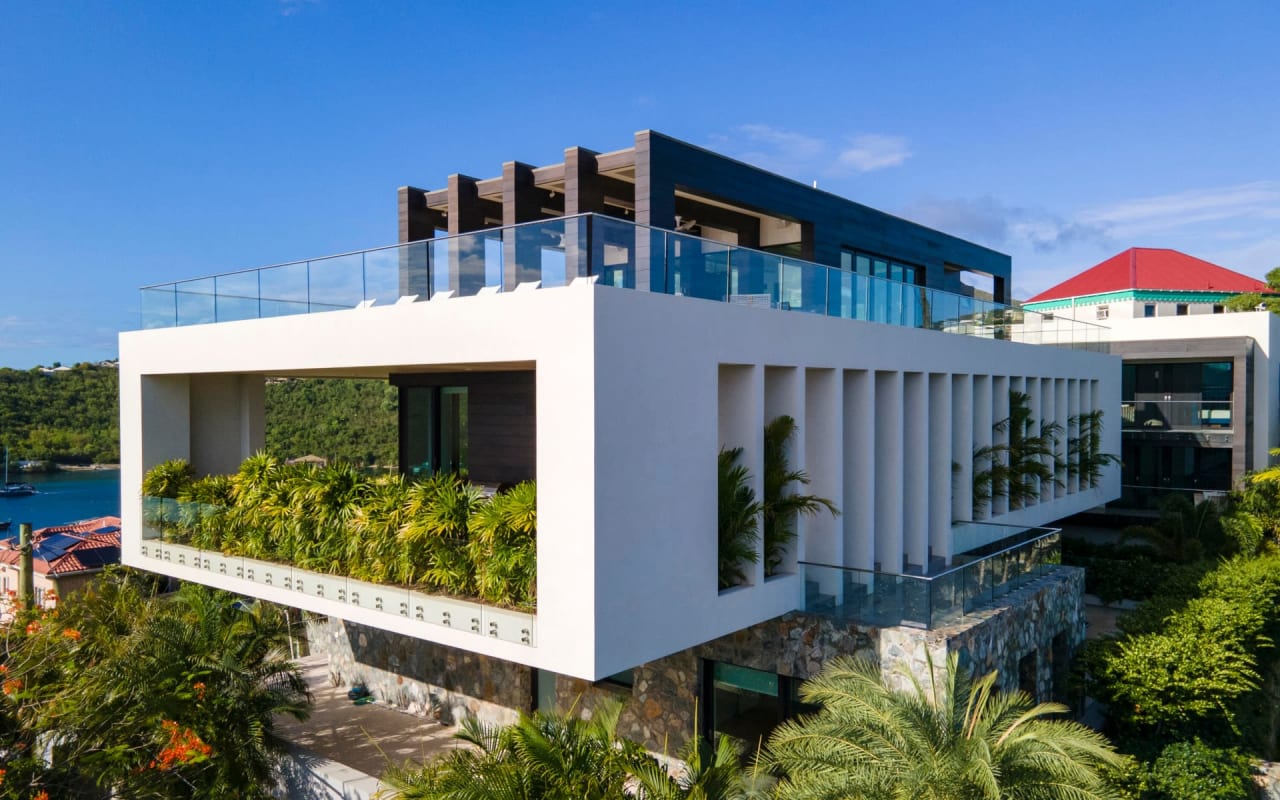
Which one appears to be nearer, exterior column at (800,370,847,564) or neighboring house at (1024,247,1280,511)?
exterior column at (800,370,847,564)

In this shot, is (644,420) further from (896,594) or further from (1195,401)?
(1195,401)

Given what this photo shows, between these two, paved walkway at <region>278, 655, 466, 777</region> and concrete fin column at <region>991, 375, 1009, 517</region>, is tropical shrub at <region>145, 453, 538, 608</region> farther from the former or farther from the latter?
concrete fin column at <region>991, 375, 1009, 517</region>

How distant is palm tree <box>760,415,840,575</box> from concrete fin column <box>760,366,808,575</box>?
7 centimetres

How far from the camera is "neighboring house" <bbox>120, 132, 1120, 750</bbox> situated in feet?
32.1

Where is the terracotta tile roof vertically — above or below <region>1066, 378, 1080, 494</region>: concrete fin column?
below

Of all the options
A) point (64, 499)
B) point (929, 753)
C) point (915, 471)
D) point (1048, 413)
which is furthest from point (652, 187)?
point (64, 499)

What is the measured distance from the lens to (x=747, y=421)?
38.3 ft

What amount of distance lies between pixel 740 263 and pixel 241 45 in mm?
41270

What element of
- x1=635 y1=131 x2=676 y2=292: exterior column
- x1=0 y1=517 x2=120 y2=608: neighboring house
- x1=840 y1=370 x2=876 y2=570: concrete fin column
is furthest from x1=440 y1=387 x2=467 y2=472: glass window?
x1=0 y1=517 x2=120 y2=608: neighboring house

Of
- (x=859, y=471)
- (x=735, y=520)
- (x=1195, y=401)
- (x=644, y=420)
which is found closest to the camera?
(x=644, y=420)

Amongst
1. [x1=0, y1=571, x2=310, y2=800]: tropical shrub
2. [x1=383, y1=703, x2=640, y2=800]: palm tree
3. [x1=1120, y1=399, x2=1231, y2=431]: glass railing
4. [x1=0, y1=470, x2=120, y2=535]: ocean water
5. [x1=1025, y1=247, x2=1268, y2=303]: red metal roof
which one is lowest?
[x1=0, y1=470, x2=120, y2=535]: ocean water

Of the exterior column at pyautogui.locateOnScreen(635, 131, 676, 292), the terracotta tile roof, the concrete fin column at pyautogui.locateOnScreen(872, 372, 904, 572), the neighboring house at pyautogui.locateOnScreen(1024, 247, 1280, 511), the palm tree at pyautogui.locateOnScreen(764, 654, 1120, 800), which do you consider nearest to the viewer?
the palm tree at pyautogui.locateOnScreen(764, 654, 1120, 800)

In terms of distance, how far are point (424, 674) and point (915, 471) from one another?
9.66m

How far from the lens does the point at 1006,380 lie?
19.0 m
